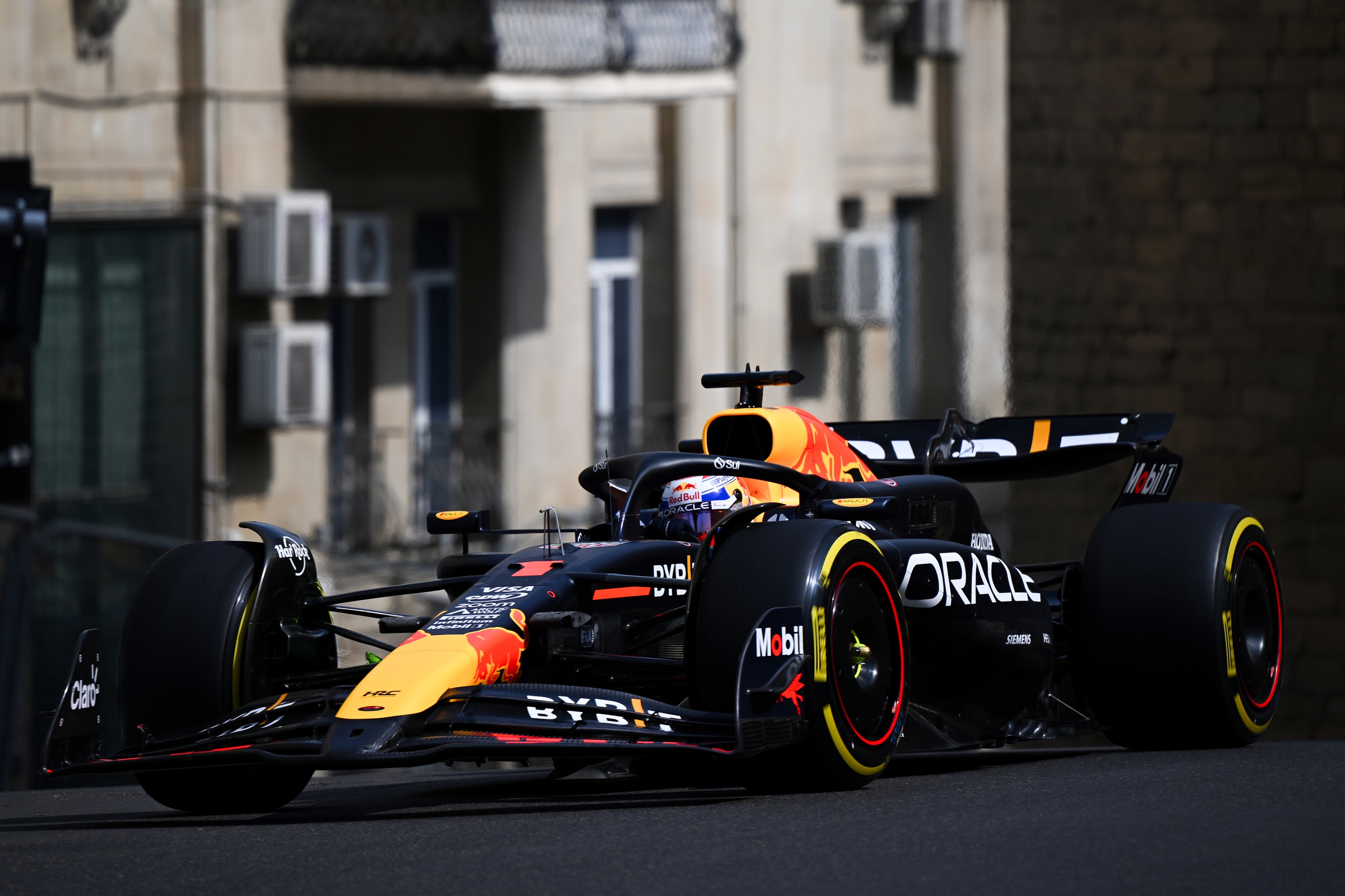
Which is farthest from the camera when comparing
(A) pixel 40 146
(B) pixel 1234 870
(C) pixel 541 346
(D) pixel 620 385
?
Answer: (D) pixel 620 385

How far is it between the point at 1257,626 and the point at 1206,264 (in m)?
12.4

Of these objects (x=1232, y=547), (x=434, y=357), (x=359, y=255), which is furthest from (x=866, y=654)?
(x=434, y=357)

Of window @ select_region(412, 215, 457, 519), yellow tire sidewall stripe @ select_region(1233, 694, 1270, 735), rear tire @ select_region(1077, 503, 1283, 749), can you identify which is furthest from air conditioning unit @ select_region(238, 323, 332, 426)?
yellow tire sidewall stripe @ select_region(1233, 694, 1270, 735)

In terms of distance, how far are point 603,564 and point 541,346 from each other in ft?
37.5

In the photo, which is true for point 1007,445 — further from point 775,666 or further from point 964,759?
point 775,666

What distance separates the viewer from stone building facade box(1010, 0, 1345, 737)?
20.1 m

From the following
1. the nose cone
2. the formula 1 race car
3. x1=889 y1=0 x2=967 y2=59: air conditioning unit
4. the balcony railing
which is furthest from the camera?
x1=889 y1=0 x2=967 y2=59: air conditioning unit

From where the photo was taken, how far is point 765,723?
6445mm

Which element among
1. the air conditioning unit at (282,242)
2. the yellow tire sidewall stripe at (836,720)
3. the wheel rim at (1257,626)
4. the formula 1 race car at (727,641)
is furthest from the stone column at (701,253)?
the yellow tire sidewall stripe at (836,720)

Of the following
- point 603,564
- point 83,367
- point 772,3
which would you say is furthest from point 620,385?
point 603,564

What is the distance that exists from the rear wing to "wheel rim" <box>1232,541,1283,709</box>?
0.79m

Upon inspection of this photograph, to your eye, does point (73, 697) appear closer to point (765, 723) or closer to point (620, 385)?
point (765, 723)

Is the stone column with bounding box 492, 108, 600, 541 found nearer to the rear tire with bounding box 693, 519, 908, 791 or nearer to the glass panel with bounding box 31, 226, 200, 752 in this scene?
the glass panel with bounding box 31, 226, 200, 752

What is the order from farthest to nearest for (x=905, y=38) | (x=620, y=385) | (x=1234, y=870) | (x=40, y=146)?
(x=905, y=38) < (x=620, y=385) < (x=40, y=146) < (x=1234, y=870)
